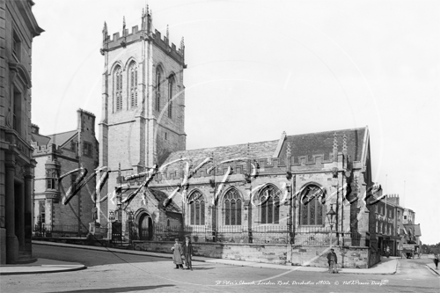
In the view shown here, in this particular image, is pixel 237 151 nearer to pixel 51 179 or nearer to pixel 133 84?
pixel 133 84

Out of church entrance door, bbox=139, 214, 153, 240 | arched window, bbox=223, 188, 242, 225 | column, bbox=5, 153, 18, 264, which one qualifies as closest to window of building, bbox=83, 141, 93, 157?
church entrance door, bbox=139, 214, 153, 240

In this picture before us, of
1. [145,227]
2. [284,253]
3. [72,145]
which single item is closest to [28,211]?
[145,227]

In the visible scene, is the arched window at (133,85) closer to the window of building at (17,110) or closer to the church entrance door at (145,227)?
the church entrance door at (145,227)

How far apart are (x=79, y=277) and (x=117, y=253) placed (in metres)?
12.1

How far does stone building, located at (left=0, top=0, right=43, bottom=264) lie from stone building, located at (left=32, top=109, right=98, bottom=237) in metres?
20.4

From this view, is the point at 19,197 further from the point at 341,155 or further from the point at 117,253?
the point at 341,155

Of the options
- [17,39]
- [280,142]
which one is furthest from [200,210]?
[17,39]

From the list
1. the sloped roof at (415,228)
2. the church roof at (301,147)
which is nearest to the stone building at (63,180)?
the church roof at (301,147)

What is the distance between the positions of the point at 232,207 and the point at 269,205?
337cm

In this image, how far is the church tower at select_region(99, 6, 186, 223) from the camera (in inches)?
1673

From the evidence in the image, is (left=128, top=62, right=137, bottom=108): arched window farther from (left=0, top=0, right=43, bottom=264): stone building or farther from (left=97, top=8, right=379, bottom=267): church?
(left=0, top=0, right=43, bottom=264): stone building

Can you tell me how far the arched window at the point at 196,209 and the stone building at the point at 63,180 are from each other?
13126 millimetres

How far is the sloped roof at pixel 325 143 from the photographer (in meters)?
33.3

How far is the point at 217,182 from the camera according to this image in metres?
34.5
